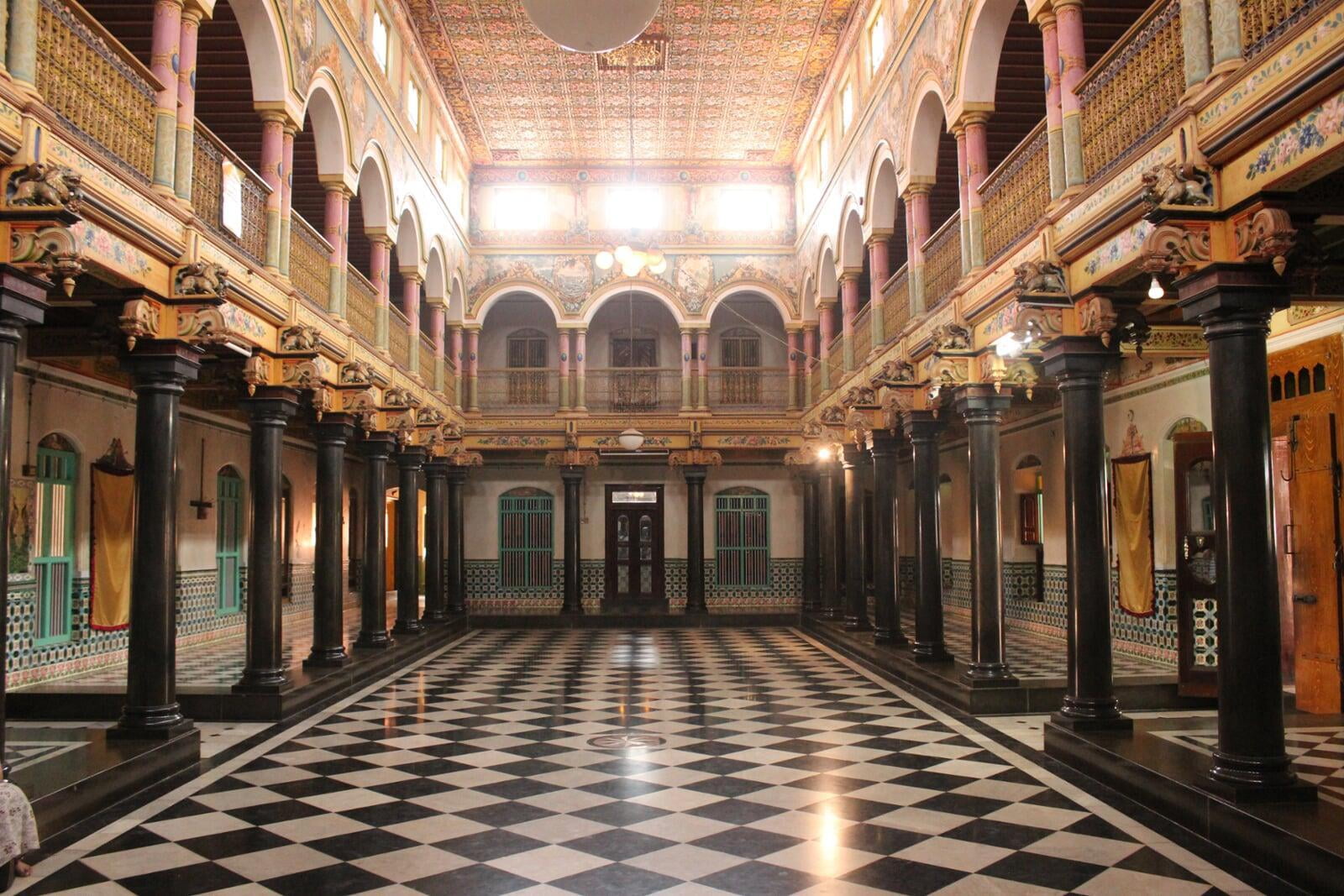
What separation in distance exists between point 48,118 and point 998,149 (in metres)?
12.6

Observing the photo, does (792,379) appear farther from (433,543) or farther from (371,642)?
(371,642)

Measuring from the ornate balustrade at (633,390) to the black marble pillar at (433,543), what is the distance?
4384mm

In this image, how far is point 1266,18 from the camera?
5.79 metres

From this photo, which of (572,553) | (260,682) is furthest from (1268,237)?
(572,553)

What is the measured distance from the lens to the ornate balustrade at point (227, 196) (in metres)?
9.22

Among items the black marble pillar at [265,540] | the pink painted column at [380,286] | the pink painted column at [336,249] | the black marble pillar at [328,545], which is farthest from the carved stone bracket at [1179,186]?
the pink painted column at [380,286]

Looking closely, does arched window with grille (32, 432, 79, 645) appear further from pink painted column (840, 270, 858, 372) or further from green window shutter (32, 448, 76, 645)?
pink painted column (840, 270, 858, 372)

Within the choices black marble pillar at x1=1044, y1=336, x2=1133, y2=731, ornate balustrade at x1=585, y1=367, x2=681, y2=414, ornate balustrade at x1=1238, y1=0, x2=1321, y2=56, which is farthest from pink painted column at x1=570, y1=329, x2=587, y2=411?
ornate balustrade at x1=1238, y1=0, x2=1321, y2=56

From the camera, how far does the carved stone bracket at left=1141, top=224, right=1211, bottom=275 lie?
6234 millimetres

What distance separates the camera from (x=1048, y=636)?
16.8m

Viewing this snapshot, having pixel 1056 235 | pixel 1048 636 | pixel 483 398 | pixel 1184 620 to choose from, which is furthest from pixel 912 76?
pixel 483 398

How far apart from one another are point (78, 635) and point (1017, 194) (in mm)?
12164

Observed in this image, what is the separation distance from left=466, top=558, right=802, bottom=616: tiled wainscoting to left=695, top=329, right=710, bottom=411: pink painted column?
3988mm

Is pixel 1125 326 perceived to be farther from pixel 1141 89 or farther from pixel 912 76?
pixel 912 76
